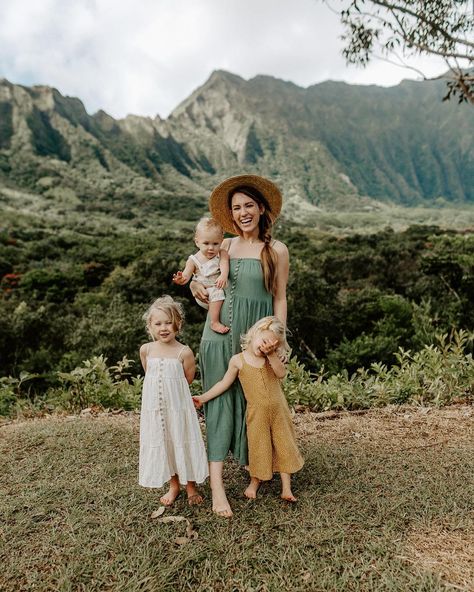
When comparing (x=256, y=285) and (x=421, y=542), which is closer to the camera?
(x=421, y=542)

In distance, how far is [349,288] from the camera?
43.0ft

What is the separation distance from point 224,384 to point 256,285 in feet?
1.98

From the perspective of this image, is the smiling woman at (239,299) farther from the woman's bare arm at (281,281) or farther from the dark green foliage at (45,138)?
the dark green foliage at (45,138)

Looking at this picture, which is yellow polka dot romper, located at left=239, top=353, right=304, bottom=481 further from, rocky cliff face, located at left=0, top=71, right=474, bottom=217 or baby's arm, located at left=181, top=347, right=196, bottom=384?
rocky cliff face, located at left=0, top=71, right=474, bottom=217

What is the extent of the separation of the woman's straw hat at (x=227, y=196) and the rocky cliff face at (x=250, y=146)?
63087 millimetres

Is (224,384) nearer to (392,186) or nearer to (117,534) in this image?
(117,534)

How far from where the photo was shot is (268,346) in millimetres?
2730

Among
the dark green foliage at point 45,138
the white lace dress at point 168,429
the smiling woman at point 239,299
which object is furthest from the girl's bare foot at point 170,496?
the dark green foliage at point 45,138

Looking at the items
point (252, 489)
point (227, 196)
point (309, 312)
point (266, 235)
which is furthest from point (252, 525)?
point (309, 312)

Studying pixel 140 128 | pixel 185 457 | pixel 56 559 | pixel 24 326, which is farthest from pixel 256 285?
pixel 140 128

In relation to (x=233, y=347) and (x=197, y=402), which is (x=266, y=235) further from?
(x=197, y=402)

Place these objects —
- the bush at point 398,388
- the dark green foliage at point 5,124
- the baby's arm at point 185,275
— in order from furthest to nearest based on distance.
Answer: the dark green foliage at point 5,124 < the bush at point 398,388 < the baby's arm at point 185,275

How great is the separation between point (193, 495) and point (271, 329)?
1073 millimetres

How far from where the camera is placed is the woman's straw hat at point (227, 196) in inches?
116
